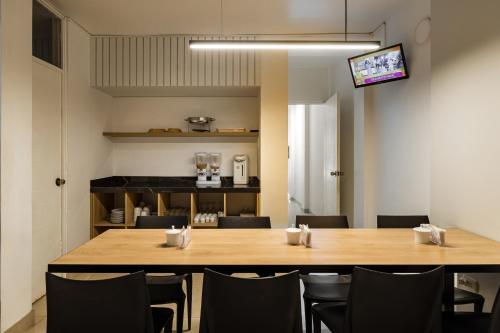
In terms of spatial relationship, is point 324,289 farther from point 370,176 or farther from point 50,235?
point 50,235

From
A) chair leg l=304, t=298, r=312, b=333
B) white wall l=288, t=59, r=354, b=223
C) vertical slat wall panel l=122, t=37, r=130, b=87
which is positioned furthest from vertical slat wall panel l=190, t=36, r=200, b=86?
chair leg l=304, t=298, r=312, b=333

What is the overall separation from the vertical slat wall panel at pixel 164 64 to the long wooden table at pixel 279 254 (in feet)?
7.83

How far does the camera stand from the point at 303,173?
831cm

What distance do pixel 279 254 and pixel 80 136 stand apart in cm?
297

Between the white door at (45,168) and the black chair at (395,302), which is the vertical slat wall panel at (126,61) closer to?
the white door at (45,168)

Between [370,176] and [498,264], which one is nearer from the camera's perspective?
[498,264]

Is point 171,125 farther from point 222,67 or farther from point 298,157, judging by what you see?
point 298,157

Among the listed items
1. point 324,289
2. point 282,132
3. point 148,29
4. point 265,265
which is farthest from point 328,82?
point 265,265

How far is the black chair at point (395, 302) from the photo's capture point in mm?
1407

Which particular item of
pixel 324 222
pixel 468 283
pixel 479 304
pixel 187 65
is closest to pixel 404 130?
pixel 324 222

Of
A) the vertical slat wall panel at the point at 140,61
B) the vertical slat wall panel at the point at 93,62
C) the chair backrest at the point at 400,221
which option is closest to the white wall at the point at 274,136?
the vertical slat wall panel at the point at 140,61

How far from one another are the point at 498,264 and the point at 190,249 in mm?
1510

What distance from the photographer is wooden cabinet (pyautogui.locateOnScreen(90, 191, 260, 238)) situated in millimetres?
4098

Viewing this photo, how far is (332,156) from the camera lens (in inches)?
206
